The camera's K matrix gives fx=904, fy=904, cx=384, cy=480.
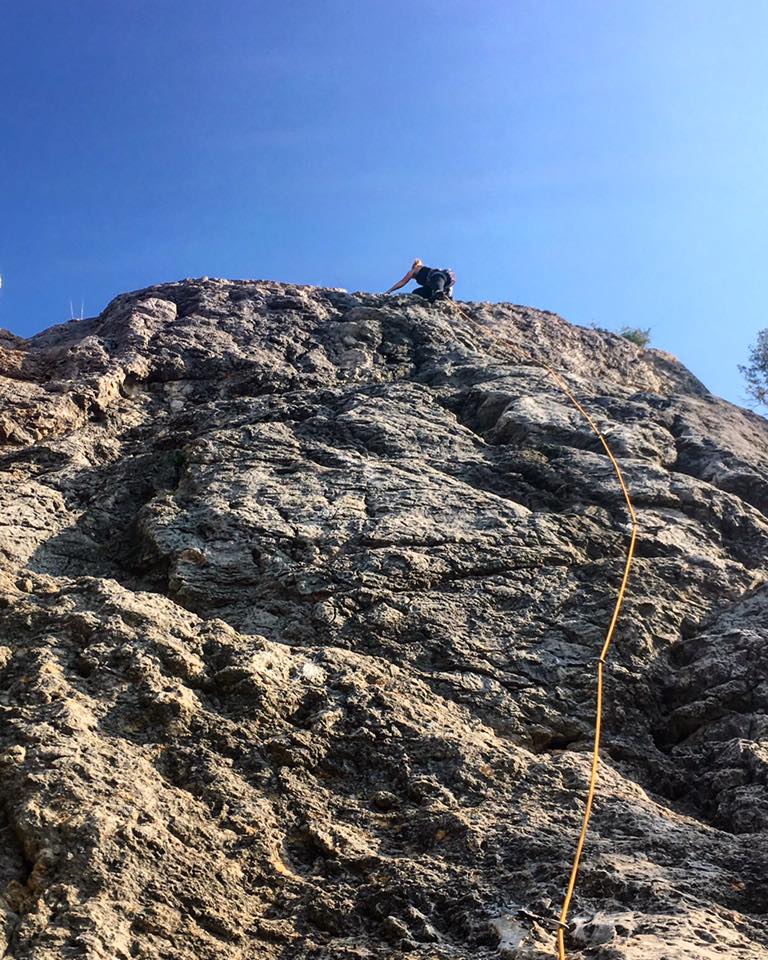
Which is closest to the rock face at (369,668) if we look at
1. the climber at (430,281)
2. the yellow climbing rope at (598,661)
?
the yellow climbing rope at (598,661)

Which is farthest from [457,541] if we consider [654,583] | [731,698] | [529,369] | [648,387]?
[648,387]

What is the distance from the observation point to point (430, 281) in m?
13.5

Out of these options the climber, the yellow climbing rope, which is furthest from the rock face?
the climber

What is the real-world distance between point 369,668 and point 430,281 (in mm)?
8708

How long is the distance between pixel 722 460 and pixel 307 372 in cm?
478

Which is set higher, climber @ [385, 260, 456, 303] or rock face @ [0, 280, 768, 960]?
climber @ [385, 260, 456, 303]

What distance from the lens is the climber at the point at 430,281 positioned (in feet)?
43.7

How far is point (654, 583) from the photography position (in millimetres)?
7070

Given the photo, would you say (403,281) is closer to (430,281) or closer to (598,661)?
(430,281)

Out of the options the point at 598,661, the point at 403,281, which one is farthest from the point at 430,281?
the point at 598,661

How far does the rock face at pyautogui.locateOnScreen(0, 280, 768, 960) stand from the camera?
4344 mm

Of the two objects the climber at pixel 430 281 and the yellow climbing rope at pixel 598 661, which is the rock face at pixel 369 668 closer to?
the yellow climbing rope at pixel 598 661

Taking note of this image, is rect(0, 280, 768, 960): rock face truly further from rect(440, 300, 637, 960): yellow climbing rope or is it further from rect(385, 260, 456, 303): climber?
rect(385, 260, 456, 303): climber

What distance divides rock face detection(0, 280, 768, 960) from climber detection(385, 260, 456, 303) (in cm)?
308
